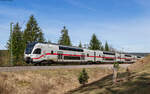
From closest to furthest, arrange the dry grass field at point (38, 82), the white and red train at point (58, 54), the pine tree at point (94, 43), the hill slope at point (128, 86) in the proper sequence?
the hill slope at point (128, 86) < the dry grass field at point (38, 82) < the white and red train at point (58, 54) < the pine tree at point (94, 43)

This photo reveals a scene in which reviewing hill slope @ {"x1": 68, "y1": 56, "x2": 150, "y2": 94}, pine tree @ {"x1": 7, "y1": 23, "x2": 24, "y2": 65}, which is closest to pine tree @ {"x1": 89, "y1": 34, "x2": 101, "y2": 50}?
pine tree @ {"x1": 7, "y1": 23, "x2": 24, "y2": 65}

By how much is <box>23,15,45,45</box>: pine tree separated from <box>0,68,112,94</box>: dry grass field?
101 feet

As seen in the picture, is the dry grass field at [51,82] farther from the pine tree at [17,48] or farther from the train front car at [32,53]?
the pine tree at [17,48]

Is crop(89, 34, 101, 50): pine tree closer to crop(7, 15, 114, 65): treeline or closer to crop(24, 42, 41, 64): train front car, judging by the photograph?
crop(7, 15, 114, 65): treeline

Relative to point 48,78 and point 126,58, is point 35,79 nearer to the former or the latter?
point 48,78

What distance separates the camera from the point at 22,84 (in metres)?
15.7

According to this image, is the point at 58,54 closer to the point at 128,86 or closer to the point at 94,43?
the point at 128,86

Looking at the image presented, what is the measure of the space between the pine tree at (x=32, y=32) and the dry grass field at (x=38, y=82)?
30805 mm

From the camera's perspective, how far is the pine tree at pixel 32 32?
4932 cm

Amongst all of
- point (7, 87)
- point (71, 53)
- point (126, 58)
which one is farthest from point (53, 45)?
point (126, 58)

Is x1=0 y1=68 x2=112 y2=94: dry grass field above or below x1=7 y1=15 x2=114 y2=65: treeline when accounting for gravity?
below

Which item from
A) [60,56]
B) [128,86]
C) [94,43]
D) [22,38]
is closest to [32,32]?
[22,38]

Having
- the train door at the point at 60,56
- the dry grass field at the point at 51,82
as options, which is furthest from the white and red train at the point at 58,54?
the dry grass field at the point at 51,82

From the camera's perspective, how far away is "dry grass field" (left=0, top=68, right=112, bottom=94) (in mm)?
14875
